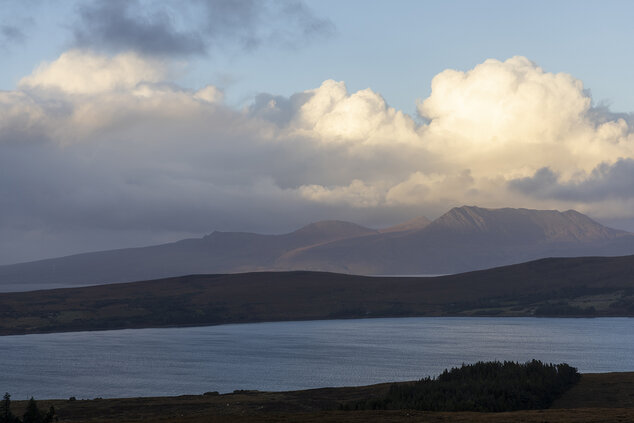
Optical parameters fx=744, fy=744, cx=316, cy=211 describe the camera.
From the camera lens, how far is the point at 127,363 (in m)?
152

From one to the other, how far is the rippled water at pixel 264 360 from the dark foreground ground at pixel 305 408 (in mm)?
21668

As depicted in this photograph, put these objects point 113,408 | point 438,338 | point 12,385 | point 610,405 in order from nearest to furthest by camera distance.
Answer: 1. point 610,405
2. point 113,408
3. point 12,385
4. point 438,338

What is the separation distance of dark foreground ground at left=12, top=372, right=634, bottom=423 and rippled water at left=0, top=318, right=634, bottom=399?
21.7m

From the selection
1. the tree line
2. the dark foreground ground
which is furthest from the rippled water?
the tree line

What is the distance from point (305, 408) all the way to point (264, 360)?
7066 cm

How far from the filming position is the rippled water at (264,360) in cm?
12000

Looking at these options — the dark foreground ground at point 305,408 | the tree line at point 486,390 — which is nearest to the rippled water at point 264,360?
the dark foreground ground at point 305,408

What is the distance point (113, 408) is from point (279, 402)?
1893 centimetres

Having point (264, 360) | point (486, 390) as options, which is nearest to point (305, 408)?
point (486, 390)

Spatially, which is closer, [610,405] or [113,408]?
[610,405]

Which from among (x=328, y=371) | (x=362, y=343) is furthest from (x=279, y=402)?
(x=362, y=343)

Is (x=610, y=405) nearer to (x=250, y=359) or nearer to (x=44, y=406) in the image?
(x=44, y=406)

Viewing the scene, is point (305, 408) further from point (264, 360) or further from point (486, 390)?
point (264, 360)

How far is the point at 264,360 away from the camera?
504 ft
